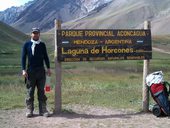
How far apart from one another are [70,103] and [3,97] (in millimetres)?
2838

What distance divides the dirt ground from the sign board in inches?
60.5

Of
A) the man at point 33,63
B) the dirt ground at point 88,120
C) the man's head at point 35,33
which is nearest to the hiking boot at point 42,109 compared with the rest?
the man at point 33,63

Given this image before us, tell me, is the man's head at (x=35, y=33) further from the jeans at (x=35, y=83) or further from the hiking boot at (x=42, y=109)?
the hiking boot at (x=42, y=109)

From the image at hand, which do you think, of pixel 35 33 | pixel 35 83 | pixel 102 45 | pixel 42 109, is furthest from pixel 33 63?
pixel 102 45

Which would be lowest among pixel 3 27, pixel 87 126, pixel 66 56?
pixel 87 126

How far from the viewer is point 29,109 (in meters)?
13.0

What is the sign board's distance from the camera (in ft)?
43.9

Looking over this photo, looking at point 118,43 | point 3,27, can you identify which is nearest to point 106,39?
point 118,43

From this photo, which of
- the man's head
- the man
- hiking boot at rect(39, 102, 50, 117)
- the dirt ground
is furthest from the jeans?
the man's head

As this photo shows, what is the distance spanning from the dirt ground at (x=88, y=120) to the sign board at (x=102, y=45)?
5.04 ft

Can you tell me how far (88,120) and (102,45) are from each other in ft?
7.50

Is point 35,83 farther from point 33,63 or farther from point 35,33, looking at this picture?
point 35,33

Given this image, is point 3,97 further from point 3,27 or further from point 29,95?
point 3,27

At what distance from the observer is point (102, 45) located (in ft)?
44.9
